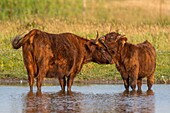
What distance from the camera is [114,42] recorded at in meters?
14.6

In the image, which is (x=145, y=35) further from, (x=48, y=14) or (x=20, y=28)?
(x=48, y=14)

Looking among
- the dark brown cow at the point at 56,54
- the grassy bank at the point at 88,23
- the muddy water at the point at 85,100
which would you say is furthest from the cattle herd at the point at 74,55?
the grassy bank at the point at 88,23

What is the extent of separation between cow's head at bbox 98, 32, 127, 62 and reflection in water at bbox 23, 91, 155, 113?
862 mm

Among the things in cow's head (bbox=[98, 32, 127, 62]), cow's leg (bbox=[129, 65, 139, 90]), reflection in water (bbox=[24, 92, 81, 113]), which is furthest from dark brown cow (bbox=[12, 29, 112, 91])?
cow's leg (bbox=[129, 65, 139, 90])

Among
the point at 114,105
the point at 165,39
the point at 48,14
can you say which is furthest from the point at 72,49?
the point at 48,14

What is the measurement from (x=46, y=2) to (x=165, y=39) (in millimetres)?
11452

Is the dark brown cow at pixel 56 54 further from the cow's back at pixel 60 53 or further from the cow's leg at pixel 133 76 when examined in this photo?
the cow's leg at pixel 133 76

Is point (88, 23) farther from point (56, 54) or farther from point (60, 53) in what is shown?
point (56, 54)

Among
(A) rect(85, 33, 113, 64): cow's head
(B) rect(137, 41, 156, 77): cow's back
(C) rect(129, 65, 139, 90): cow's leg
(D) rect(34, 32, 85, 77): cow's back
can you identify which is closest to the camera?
(D) rect(34, 32, 85, 77): cow's back

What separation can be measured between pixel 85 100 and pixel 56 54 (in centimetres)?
138

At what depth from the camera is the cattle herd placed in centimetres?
1394

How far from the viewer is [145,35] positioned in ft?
72.2

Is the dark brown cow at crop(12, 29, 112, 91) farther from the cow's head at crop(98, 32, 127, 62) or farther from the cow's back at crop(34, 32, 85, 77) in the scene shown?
the cow's head at crop(98, 32, 127, 62)

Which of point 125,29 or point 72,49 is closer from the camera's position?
point 72,49
